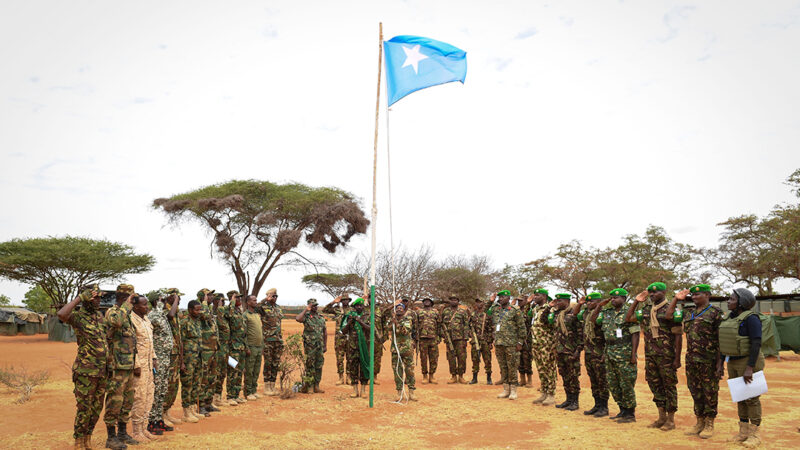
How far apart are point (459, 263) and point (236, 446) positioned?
107 feet

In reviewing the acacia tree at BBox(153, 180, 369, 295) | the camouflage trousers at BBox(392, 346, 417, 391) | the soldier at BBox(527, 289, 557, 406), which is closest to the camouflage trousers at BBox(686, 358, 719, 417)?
the soldier at BBox(527, 289, 557, 406)

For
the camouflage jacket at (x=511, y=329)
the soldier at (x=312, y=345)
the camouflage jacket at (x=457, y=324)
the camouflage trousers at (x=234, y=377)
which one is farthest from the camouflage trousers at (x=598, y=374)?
the camouflage trousers at (x=234, y=377)

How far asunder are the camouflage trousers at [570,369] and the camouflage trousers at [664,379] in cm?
170

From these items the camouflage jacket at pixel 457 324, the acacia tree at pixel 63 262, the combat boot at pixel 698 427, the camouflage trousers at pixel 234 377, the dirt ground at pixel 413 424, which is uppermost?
the acacia tree at pixel 63 262

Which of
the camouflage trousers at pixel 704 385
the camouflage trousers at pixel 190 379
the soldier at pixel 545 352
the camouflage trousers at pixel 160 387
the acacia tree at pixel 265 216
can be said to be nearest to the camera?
the camouflage trousers at pixel 704 385

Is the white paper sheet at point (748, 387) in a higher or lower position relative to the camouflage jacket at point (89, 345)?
lower

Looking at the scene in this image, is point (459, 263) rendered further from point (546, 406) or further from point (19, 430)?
point (19, 430)

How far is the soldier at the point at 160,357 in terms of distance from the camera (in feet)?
25.4

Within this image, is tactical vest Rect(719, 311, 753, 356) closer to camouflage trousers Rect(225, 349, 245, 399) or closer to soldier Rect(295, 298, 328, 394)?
soldier Rect(295, 298, 328, 394)

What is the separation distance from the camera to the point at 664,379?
25.0ft

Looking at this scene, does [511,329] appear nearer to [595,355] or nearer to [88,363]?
[595,355]

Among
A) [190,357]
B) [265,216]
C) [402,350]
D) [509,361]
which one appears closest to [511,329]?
[509,361]

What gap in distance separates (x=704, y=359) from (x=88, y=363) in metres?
7.94

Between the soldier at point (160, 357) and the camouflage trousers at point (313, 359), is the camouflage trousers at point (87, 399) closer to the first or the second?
the soldier at point (160, 357)
